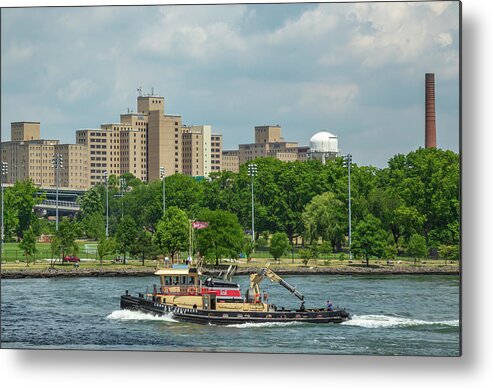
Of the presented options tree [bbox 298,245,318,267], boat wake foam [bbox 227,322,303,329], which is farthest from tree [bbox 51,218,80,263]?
boat wake foam [bbox 227,322,303,329]

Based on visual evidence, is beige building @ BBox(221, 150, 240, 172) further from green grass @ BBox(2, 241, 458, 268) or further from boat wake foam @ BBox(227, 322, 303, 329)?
boat wake foam @ BBox(227, 322, 303, 329)

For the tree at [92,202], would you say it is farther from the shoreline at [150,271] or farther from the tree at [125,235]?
the shoreline at [150,271]

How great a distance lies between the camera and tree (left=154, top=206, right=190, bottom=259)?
3697 cm

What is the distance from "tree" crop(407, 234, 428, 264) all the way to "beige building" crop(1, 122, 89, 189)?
11.1m

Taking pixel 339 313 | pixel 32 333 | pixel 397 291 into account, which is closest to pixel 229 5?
pixel 32 333

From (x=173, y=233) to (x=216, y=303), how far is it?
13208mm

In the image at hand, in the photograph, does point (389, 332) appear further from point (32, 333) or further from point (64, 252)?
point (64, 252)

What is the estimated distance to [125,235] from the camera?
44219 millimetres

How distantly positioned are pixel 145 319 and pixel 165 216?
621 inches

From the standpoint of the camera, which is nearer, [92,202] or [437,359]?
[437,359]

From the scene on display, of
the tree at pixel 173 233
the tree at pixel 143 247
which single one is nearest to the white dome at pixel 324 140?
the tree at pixel 173 233

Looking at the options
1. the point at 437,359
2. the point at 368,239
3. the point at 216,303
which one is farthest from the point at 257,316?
the point at 368,239

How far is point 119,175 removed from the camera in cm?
7494

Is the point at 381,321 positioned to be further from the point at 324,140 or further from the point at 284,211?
the point at 284,211
